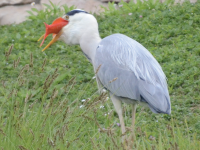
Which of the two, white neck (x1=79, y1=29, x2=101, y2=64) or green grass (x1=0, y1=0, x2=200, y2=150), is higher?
white neck (x1=79, y1=29, x2=101, y2=64)

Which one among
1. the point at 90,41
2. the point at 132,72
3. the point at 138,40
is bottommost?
the point at 138,40

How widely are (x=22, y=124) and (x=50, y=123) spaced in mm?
215

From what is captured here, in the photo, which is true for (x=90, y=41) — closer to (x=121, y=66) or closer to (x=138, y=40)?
(x=121, y=66)

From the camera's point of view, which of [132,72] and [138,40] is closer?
[132,72]

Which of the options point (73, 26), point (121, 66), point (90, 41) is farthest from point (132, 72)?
point (73, 26)

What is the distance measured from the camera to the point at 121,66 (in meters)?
3.83

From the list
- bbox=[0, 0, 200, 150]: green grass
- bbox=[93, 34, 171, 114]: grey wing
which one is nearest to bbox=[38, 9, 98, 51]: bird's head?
bbox=[93, 34, 171, 114]: grey wing

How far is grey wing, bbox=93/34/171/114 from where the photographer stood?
358cm

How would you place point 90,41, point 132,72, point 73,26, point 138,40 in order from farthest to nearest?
point 138,40 < point 73,26 < point 90,41 < point 132,72

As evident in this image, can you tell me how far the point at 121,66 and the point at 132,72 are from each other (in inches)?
5.5

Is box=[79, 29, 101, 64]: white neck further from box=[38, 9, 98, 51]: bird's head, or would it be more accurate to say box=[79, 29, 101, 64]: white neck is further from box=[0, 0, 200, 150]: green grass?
box=[0, 0, 200, 150]: green grass

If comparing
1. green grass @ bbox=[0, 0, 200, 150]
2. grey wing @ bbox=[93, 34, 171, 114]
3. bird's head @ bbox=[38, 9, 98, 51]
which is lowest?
green grass @ bbox=[0, 0, 200, 150]

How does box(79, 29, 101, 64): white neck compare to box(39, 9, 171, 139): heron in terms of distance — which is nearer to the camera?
box(39, 9, 171, 139): heron

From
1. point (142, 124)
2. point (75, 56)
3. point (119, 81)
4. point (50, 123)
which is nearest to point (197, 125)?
point (142, 124)
